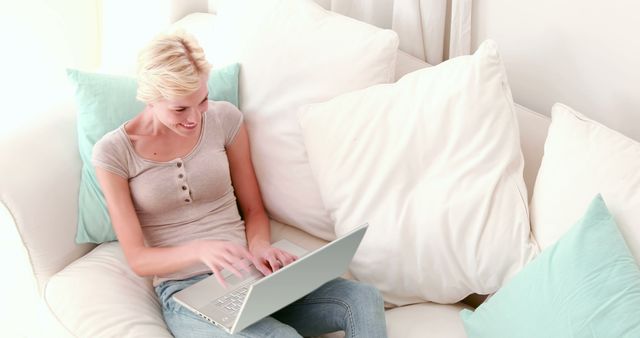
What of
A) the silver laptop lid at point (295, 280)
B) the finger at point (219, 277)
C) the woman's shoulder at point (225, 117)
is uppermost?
the woman's shoulder at point (225, 117)

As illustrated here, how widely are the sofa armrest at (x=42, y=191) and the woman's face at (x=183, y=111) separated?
282mm

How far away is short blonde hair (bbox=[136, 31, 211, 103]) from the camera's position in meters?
1.61

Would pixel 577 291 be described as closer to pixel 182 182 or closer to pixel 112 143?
pixel 182 182

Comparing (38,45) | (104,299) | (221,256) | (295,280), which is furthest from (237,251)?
(38,45)

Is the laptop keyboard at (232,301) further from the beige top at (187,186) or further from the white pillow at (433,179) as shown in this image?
Answer: the white pillow at (433,179)

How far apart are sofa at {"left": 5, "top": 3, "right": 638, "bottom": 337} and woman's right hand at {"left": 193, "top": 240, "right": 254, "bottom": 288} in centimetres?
18

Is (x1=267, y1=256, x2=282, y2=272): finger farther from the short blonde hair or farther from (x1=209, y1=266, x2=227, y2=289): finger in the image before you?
the short blonde hair

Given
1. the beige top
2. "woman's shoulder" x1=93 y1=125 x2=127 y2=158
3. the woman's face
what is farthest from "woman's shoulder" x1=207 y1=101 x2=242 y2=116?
"woman's shoulder" x1=93 y1=125 x2=127 y2=158

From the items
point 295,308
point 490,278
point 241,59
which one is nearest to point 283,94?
point 241,59

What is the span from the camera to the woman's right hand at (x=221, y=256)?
1.59 m

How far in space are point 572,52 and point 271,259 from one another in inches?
34.8

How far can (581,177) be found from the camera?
1.60 m

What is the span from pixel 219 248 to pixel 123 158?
31 centimetres

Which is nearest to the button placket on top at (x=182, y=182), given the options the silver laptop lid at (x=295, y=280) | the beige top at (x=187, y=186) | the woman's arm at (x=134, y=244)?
the beige top at (x=187, y=186)
